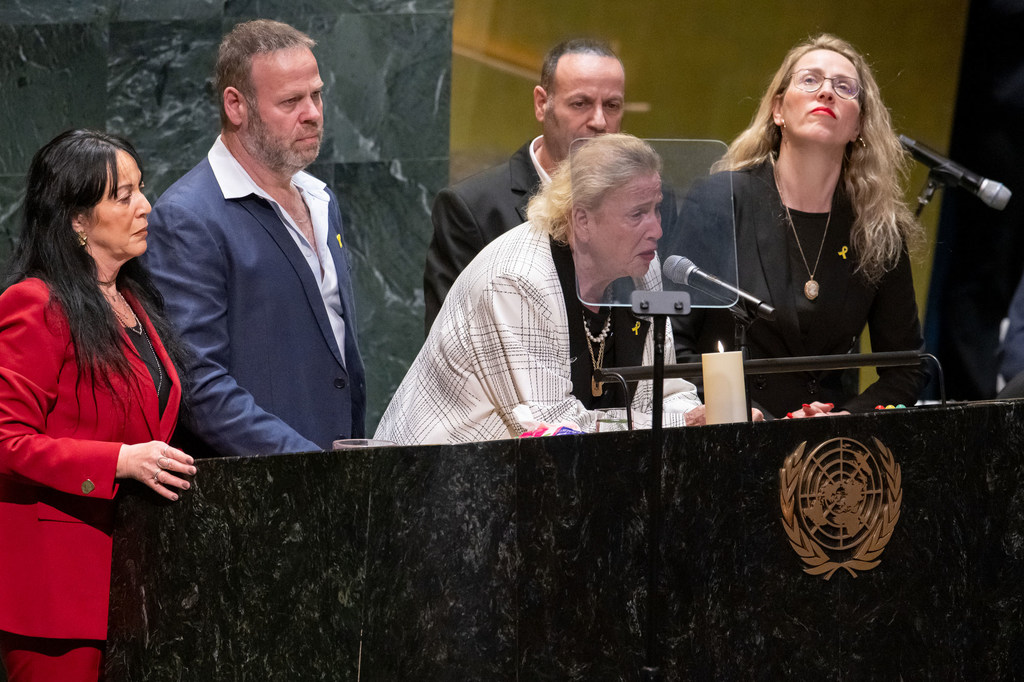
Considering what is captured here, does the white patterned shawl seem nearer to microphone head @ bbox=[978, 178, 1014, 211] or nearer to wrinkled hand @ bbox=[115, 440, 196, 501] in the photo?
wrinkled hand @ bbox=[115, 440, 196, 501]

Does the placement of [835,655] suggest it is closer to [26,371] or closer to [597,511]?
[597,511]

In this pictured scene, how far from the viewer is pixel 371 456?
253 cm

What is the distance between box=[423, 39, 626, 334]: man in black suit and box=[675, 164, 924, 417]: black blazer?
20.9 inches

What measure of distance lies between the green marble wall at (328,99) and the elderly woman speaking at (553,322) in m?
2.23

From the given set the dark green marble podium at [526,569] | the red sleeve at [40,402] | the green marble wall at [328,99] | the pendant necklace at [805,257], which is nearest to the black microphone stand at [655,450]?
the dark green marble podium at [526,569]

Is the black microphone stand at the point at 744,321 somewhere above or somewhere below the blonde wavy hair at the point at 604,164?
below

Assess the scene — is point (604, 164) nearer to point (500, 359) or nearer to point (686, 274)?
point (686, 274)

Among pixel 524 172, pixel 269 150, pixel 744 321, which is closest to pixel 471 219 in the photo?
pixel 524 172

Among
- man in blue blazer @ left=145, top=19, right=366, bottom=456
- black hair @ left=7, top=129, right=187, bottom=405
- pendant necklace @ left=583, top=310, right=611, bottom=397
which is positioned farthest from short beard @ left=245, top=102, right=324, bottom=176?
pendant necklace @ left=583, top=310, right=611, bottom=397

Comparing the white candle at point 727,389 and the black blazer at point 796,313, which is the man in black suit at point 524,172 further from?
the white candle at point 727,389

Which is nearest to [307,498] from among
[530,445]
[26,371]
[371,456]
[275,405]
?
[371,456]

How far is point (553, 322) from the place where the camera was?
10.5 ft

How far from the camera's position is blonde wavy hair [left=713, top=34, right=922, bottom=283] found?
12.4ft

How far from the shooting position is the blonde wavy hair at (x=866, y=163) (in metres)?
3.78
